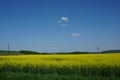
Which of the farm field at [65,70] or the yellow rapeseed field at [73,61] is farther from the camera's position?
the yellow rapeseed field at [73,61]

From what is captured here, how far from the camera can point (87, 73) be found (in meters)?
17.0

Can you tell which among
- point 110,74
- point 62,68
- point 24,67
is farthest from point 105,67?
point 24,67

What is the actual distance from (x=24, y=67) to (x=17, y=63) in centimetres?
117

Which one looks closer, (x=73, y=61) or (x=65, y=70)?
(x=65, y=70)

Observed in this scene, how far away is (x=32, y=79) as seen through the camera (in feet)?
48.4

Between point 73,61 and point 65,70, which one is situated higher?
point 73,61

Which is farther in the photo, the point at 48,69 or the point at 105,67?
the point at 48,69

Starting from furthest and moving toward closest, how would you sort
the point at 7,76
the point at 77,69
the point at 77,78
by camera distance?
the point at 77,69 < the point at 7,76 < the point at 77,78

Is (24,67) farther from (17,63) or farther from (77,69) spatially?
(77,69)

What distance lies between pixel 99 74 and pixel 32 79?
5463mm

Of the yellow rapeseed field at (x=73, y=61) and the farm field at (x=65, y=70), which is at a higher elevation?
the yellow rapeseed field at (x=73, y=61)

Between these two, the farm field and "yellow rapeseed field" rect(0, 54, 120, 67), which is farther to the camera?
"yellow rapeseed field" rect(0, 54, 120, 67)

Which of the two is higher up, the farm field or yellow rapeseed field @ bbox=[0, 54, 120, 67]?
yellow rapeseed field @ bbox=[0, 54, 120, 67]

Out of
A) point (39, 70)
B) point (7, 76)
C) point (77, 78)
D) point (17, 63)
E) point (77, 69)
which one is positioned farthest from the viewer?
point (17, 63)
